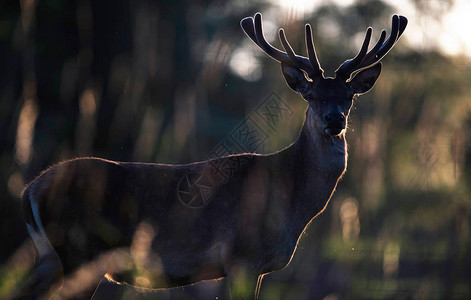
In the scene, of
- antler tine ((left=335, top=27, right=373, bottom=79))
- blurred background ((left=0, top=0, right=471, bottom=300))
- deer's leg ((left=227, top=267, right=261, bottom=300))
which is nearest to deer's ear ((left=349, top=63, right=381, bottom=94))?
antler tine ((left=335, top=27, right=373, bottom=79))

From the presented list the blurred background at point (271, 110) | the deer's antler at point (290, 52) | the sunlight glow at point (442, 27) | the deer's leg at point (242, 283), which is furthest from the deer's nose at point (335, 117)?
the sunlight glow at point (442, 27)

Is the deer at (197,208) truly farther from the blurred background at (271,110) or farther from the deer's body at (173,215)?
the blurred background at (271,110)

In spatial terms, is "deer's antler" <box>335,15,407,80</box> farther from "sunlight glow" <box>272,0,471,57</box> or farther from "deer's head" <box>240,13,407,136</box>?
"sunlight glow" <box>272,0,471,57</box>

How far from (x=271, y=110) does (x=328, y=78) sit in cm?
442

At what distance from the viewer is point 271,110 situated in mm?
11273

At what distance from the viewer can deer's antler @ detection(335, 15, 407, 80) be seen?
700cm

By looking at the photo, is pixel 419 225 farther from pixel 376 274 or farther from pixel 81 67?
pixel 81 67

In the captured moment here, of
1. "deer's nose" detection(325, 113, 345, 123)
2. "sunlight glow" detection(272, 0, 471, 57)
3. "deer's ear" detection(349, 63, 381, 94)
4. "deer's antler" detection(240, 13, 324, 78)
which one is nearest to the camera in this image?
"deer's nose" detection(325, 113, 345, 123)

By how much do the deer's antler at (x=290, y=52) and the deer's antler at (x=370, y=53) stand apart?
0.79 feet

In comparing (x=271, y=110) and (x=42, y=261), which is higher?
(x=271, y=110)

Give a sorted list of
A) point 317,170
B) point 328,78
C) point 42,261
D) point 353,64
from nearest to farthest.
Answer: point 42,261 → point 317,170 → point 328,78 → point 353,64

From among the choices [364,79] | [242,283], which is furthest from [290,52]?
[242,283]

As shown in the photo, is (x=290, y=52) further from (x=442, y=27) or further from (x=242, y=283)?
(x=442, y=27)

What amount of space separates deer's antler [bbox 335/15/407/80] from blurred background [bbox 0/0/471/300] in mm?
1381
